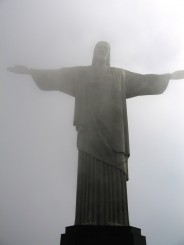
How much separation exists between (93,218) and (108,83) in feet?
9.64

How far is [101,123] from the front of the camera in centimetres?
614

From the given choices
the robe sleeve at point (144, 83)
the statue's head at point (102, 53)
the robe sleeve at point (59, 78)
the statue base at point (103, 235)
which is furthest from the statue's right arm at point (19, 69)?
the statue base at point (103, 235)

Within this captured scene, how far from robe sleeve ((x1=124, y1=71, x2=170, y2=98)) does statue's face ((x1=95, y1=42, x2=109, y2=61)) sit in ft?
2.10

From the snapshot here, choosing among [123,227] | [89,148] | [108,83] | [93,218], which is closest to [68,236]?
[93,218]

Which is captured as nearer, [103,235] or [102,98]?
[103,235]

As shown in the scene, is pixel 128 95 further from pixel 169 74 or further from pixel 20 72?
pixel 20 72

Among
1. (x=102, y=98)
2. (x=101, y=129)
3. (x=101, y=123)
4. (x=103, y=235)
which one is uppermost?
(x=102, y=98)

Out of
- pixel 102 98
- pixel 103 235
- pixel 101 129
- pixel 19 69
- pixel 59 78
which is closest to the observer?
pixel 103 235

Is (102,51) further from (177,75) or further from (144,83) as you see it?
(177,75)

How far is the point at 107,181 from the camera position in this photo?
18.5ft

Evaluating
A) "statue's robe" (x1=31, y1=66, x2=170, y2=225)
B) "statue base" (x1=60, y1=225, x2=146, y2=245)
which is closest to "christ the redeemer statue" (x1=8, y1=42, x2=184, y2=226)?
"statue's robe" (x1=31, y1=66, x2=170, y2=225)

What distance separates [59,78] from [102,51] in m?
1.22

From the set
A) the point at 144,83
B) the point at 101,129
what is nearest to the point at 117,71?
the point at 144,83

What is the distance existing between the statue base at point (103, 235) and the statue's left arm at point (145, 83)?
11.0 ft
